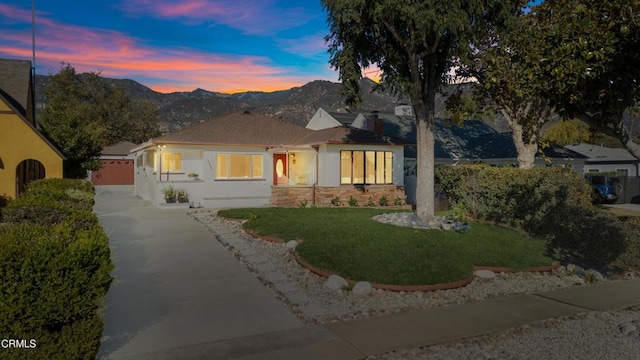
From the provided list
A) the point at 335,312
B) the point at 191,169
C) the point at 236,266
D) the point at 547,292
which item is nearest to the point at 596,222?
the point at 547,292

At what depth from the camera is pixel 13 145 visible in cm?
1450

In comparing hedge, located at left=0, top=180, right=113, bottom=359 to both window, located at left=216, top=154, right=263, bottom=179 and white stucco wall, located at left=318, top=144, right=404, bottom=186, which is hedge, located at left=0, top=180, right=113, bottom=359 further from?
window, located at left=216, top=154, right=263, bottom=179

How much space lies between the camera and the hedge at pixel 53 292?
3684 mm

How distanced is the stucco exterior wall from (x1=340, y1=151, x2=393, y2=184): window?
1287 centimetres

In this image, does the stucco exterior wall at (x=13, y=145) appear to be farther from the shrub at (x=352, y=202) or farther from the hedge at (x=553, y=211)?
the hedge at (x=553, y=211)

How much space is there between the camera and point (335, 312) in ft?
21.1

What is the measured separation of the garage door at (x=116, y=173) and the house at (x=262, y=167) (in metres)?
24.9

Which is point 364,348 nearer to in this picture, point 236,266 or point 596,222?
point 236,266

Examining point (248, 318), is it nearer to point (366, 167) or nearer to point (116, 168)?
point (366, 167)

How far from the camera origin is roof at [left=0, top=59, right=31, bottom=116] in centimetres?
1783

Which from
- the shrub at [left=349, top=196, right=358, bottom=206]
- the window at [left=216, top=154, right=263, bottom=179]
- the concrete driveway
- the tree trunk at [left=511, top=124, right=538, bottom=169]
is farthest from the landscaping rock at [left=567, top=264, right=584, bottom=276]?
the window at [left=216, top=154, right=263, bottom=179]

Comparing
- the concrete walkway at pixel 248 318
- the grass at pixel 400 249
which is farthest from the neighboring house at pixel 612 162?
the concrete walkway at pixel 248 318

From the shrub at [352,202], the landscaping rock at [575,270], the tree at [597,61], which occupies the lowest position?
the landscaping rock at [575,270]

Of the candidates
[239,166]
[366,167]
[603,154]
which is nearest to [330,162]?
[366,167]
